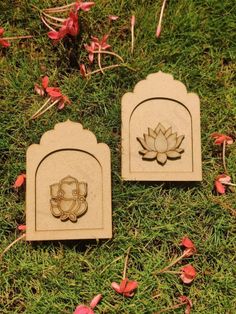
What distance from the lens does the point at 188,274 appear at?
200cm

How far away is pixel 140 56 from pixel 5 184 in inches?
29.6

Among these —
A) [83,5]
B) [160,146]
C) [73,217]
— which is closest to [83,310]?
[73,217]

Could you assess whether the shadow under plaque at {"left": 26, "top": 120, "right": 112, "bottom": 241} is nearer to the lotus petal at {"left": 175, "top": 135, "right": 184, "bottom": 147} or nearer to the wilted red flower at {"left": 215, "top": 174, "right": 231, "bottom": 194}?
the lotus petal at {"left": 175, "top": 135, "right": 184, "bottom": 147}

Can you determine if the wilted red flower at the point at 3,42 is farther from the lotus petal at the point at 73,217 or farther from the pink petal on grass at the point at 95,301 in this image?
the pink petal on grass at the point at 95,301

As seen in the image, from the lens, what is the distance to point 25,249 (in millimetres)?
2021

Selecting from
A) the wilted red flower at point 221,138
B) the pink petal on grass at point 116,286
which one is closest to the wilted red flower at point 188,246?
the pink petal on grass at point 116,286

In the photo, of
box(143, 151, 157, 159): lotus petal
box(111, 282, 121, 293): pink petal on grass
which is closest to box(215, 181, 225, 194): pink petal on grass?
box(143, 151, 157, 159): lotus petal

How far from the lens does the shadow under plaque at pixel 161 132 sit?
2008 millimetres

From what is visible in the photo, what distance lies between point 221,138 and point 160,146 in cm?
26

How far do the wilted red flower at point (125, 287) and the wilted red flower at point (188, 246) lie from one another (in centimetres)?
23

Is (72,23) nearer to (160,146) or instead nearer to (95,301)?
(160,146)

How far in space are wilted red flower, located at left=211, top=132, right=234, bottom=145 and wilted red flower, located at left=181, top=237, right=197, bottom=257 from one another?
0.40m

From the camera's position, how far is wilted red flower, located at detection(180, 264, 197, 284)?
78.8 inches

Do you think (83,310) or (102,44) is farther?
(102,44)
